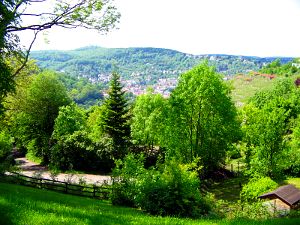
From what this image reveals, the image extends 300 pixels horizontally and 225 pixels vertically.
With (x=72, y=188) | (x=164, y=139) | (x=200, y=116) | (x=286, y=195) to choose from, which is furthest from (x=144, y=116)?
(x=286, y=195)

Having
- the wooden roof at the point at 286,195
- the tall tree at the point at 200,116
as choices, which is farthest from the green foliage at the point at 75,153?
the wooden roof at the point at 286,195

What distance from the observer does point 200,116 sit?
1321 inches

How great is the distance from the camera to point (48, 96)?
49938 mm

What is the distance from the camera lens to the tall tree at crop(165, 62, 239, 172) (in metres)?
32.0

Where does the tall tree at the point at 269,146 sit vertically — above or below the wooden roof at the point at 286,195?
above

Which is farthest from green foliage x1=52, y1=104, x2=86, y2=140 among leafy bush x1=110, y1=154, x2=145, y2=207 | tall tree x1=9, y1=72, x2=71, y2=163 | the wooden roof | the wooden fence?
the wooden roof

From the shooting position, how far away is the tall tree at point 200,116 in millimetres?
32022

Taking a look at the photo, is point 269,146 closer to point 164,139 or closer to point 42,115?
point 164,139

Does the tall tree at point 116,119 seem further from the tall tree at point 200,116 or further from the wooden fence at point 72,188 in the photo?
the wooden fence at point 72,188

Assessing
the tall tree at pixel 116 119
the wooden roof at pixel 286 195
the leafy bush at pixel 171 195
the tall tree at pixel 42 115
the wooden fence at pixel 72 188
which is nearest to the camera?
the leafy bush at pixel 171 195

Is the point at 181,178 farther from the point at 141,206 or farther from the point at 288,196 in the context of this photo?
the point at 288,196

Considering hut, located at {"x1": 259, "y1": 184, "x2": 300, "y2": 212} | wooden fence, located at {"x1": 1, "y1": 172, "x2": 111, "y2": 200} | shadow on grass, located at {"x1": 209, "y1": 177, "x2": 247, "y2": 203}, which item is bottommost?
shadow on grass, located at {"x1": 209, "y1": 177, "x2": 247, "y2": 203}

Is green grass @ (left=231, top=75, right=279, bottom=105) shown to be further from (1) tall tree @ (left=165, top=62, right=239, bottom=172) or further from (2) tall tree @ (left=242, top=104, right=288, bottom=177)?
(1) tall tree @ (left=165, top=62, right=239, bottom=172)

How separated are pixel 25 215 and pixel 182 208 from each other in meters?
7.53
